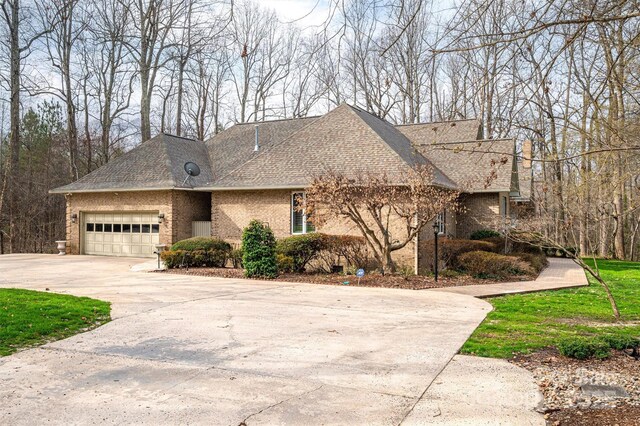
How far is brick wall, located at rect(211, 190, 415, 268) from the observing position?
1737 centimetres

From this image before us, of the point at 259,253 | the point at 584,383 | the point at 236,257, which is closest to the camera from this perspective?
the point at 584,383

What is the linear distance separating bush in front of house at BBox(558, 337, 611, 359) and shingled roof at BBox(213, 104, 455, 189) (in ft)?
32.7

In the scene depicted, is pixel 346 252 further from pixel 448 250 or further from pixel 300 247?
pixel 448 250

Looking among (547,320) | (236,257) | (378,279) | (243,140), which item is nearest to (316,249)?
(378,279)

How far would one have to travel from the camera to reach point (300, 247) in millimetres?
15828

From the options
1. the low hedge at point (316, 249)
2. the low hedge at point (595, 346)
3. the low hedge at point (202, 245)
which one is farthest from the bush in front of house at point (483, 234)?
the low hedge at point (595, 346)

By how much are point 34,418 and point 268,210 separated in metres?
14.2

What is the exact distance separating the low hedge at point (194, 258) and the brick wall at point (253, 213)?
5.10 ft

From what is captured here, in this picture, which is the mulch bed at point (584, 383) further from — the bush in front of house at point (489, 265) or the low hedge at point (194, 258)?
the low hedge at point (194, 258)

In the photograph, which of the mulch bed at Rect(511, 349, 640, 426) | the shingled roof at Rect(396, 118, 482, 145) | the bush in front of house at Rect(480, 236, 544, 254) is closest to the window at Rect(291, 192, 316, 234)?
the bush in front of house at Rect(480, 236, 544, 254)

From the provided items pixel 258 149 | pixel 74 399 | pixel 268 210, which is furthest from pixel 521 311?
pixel 258 149

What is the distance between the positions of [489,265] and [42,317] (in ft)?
39.3

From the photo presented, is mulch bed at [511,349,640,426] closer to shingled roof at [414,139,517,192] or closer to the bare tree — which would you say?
the bare tree

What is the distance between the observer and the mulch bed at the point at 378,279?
44.6 feet
